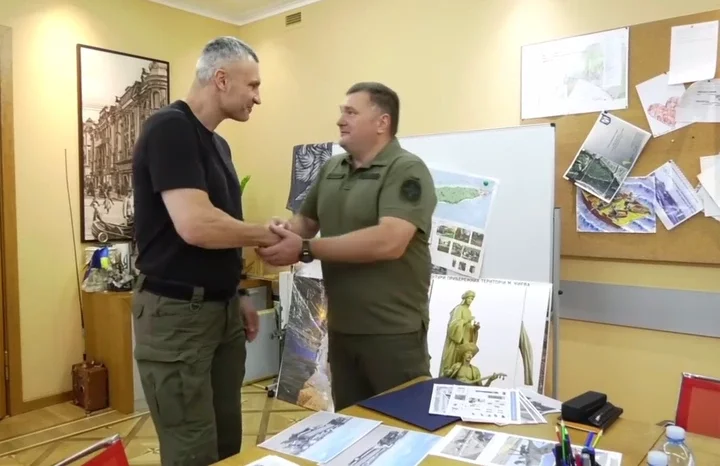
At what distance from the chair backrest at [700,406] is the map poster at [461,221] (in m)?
1.44

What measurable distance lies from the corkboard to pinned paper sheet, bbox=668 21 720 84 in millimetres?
29

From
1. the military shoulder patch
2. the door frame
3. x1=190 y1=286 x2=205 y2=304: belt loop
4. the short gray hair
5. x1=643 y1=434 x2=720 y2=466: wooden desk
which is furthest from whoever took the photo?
the door frame

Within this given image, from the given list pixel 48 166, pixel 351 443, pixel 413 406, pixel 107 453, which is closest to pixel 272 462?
pixel 351 443

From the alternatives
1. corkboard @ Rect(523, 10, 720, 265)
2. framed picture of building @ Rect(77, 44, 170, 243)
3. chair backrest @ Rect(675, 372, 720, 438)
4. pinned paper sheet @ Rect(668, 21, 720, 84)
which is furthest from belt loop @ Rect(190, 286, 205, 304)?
framed picture of building @ Rect(77, 44, 170, 243)

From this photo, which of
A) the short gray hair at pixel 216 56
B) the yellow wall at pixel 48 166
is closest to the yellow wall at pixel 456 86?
the yellow wall at pixel 48 166

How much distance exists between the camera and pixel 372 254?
1.75m

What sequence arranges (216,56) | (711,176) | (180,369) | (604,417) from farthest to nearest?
(711,176)
(216,56)
(180,369)
(604,417)

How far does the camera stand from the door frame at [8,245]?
11.6ft

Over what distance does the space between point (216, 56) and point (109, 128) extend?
2625 mm

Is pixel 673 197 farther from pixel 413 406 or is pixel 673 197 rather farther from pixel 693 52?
pixel 413 406

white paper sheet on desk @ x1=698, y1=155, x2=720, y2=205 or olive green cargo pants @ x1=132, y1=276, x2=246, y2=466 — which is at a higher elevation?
white paper sheet on desk @ x1=698, y1=155, x2=720, y2=205

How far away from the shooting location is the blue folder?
4.33 ft

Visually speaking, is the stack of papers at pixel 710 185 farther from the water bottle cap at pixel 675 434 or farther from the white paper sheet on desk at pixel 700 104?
the water bottle cap at pixel 675 434

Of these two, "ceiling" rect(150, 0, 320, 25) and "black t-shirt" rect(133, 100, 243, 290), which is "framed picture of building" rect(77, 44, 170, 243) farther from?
"black t-shirt" rect(133, 100, 243, 290)
